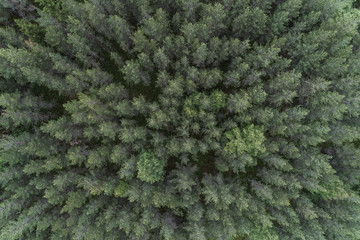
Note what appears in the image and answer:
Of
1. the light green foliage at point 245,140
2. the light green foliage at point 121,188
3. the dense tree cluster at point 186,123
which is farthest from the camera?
the light green foliage at point 121,188

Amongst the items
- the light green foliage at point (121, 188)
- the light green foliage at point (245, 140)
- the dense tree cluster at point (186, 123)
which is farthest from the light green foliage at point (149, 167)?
the light green foliage at point (245, 140)

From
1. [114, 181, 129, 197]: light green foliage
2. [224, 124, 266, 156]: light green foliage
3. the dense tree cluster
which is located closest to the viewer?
[224, 124, 266, 156]: light green foliage

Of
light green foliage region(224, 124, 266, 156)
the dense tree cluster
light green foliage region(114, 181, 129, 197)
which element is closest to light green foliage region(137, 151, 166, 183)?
the dense tree cluster

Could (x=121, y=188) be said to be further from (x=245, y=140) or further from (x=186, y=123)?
(x=245, y=140)

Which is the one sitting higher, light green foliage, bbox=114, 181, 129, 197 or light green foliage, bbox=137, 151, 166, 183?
light green foliage, bbox=137, 151, 166, 183

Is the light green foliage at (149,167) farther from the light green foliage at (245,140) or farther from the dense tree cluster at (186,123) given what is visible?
the light green foliage at (245,140)

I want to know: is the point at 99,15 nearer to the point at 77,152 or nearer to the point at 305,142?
the point at 77,152

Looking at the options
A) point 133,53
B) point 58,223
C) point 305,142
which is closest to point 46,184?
point 58,223

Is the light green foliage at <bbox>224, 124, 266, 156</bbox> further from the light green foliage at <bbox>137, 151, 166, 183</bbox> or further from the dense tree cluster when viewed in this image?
the light green foliage at <bbox>137, 151, 166, 183</bbox>
